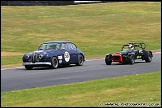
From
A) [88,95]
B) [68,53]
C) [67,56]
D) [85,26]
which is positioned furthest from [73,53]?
[85,26]

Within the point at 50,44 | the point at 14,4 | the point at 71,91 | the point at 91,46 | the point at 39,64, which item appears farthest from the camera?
the point at 14,4

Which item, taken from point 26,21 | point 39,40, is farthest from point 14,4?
point 39,40

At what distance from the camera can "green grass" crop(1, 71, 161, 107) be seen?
10695 mm

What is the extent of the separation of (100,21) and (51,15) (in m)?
8.11

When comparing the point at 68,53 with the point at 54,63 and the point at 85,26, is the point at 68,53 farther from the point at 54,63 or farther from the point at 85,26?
the point at 85,26

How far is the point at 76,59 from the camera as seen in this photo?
83.6ft

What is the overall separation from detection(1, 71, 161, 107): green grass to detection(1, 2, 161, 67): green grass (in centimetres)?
1925

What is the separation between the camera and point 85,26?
64875 mm

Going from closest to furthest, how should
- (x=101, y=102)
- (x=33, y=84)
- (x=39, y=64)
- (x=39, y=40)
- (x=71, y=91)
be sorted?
1. (x=101, y=102)
2. (x=71, y=91)
3. (x=33, y=84)
4. (x=39, y=64)
5. (x=39, y=40)

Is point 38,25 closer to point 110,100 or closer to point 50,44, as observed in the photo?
point 50,44

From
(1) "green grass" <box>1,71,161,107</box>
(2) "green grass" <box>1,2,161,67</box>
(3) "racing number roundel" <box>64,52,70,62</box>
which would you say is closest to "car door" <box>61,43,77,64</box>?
(3) "racing number roundel" <box>64,52,70,62</box>

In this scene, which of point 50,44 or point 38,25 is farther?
point 38,25

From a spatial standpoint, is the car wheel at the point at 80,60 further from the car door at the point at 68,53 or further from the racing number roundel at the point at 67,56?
the racing number roundel at the point at 67,56

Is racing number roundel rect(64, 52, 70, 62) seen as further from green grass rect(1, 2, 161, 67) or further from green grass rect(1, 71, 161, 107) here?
green grass rect(1, 71, 161, 107)
